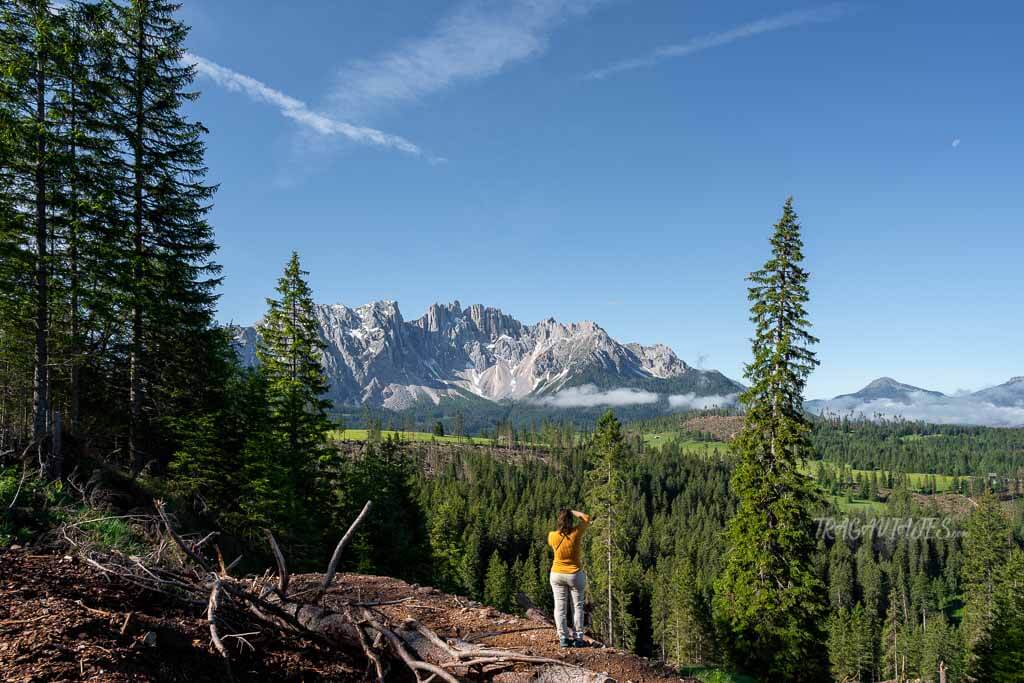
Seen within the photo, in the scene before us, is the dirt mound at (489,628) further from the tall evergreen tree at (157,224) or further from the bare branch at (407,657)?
the tall evergreen tree at (157,224)

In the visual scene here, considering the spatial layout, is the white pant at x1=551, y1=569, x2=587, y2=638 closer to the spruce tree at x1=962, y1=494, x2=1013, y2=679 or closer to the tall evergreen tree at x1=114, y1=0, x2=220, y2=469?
the tall evergreen tree at x1=114, y1=0, x2=220, y2=469

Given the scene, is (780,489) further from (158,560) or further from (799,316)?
(158,560)

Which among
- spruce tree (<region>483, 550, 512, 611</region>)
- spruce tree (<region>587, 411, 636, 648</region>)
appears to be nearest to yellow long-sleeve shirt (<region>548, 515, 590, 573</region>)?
spruce tree (<region>587, 411, 636, 648</region>)

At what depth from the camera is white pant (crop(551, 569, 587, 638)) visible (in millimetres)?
6313

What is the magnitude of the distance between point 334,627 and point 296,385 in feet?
61.5

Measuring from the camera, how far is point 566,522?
7188mm

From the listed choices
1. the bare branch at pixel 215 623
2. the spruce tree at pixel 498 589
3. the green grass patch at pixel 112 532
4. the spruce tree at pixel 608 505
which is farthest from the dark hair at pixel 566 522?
the spruce tree at pixel 498 589

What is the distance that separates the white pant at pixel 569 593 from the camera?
6313 mm

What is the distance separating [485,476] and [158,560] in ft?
397

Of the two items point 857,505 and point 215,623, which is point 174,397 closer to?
point 215,623

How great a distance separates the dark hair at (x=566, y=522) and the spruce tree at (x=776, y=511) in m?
14.4

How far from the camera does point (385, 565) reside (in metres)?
24.7

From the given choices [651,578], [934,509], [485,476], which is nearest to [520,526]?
[651,578]

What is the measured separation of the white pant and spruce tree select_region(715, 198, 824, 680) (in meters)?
14.5
